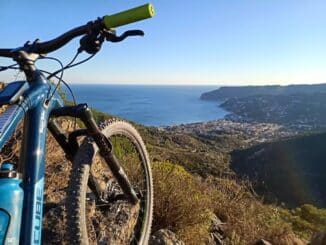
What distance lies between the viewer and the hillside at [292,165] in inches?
1982

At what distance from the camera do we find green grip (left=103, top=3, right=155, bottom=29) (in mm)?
1578

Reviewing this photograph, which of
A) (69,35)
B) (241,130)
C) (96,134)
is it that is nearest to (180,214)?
(96,134)

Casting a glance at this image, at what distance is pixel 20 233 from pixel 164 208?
2.25 m

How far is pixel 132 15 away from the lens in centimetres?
160

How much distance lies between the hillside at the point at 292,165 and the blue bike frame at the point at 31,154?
4563 centimetres

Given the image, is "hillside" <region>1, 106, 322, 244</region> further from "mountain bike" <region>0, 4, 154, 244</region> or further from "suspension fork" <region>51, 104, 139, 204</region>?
"mountain bike" <region>0, 4, 154, 244</region>

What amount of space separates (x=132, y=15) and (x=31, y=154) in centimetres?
73

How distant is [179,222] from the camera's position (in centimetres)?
381

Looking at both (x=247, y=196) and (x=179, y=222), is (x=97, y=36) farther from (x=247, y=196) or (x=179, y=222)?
(x=247, y=196)

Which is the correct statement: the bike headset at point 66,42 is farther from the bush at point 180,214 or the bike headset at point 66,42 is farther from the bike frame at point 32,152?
the bush at point 180,214

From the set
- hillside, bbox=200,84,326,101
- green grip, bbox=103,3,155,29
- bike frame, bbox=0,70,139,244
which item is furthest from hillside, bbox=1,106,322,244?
hillside, bbox=200,84,326,101

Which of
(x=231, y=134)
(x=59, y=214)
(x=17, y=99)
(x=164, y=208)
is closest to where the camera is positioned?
(x=17, y=99)

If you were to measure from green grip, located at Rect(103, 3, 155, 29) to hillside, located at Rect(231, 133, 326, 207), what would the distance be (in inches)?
1801

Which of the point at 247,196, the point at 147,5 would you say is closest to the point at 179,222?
the point at 247,196
